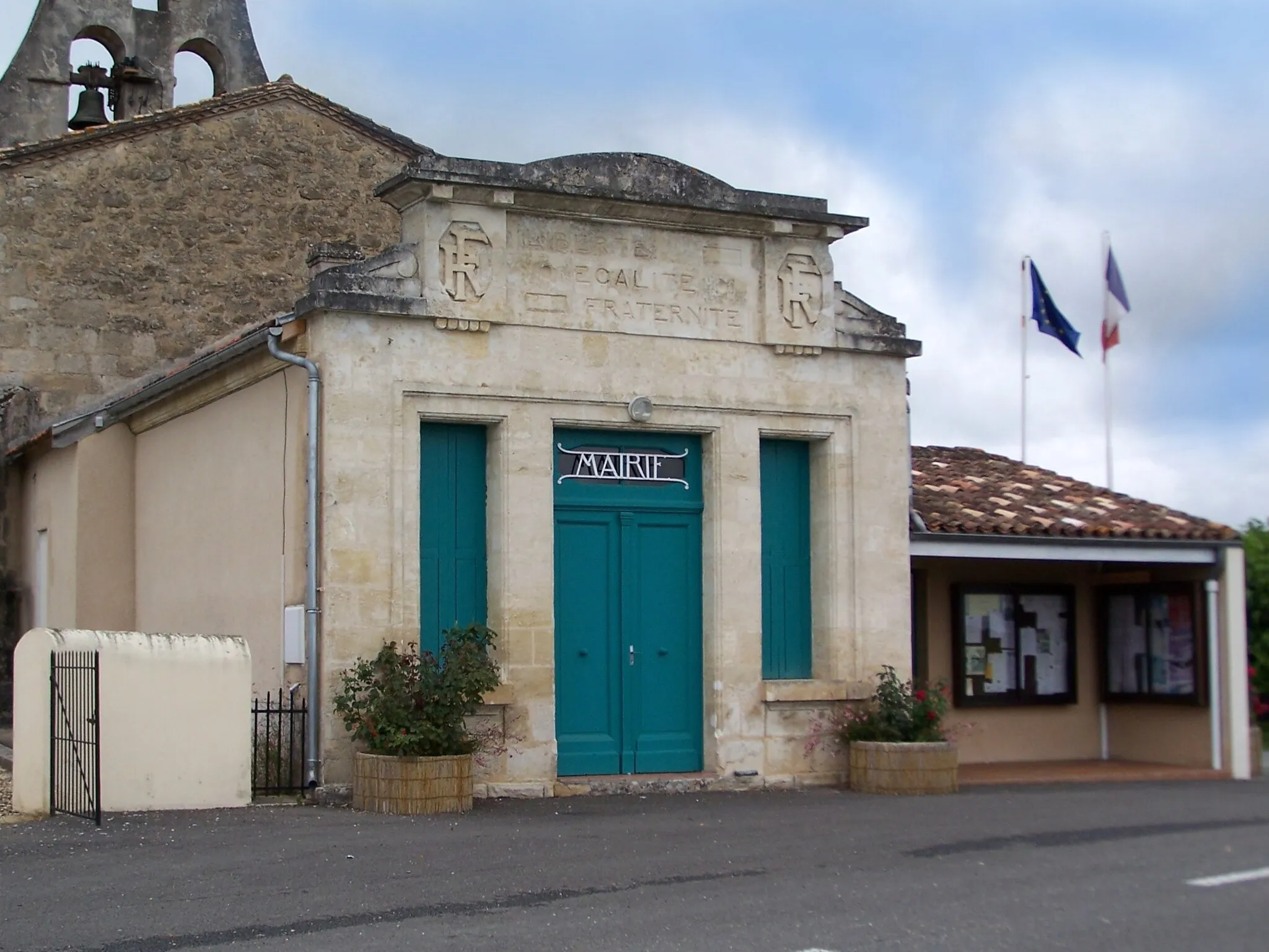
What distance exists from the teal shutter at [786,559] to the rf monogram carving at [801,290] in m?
1.12

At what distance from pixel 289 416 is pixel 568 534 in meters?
2.52

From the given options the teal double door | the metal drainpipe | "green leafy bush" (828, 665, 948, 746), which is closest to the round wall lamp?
the teal double door

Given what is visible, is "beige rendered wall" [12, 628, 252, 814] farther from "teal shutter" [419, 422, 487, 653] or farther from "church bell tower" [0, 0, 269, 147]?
"church bell tower" [0, 0, 269, 147]

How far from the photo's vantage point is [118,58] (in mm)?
23047

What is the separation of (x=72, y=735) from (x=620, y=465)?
Result: 16.7 ft

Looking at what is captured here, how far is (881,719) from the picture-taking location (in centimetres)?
1444

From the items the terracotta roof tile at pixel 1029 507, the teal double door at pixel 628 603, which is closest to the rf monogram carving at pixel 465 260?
the teal double door at pixel 628 603

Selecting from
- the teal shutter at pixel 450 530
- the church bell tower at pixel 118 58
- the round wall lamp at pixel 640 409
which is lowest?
the teal shutter at pixel 450 530

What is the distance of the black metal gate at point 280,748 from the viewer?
41.6 ft

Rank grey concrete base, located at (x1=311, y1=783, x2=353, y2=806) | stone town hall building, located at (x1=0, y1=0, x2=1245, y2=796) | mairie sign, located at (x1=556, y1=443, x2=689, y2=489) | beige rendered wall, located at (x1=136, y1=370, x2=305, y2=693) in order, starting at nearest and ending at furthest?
grey concrete base, located at (x1=311, y1=783, x2=353, y2=806) → stone town hall building, located at (x1=0, y1=0, x2=1245, y2=796) → beige rendered wall, located at (x1=136, y1=370, x2=305, y2=693) → mairie sign, located at (x1=556, y1=443, x2=689, y2=489)

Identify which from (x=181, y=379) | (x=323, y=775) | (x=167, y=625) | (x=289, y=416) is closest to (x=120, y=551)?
(x=167, y=625)

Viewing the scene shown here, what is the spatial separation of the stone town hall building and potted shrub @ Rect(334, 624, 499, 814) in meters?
0.33

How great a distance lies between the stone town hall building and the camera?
13.1 metres

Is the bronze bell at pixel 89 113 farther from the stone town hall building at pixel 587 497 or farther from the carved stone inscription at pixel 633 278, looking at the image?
the carved stone inscription at pixel 633 278
